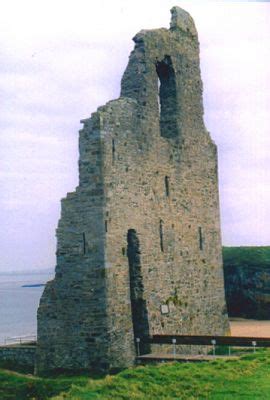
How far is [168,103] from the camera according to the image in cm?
2141

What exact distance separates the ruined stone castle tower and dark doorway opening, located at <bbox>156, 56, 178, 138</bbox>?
3cm

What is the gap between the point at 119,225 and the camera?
17.4 m

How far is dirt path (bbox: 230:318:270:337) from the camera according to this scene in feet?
79.9

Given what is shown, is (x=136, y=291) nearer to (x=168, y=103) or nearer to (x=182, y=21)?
(x=168, y=103)

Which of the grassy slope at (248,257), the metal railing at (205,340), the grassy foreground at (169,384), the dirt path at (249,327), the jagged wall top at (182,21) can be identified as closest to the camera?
the grassy foreground at (169,384)

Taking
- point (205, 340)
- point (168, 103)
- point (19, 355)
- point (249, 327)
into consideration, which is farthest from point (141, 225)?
point (249, 327)

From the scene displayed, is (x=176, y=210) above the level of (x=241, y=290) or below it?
above

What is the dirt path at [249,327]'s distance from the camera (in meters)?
24.3

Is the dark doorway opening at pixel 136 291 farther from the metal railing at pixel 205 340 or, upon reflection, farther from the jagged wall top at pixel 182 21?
the jagged wall top at pixel 182 21

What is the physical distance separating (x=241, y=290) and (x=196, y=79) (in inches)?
474

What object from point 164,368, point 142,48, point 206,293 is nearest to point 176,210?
point 206,293

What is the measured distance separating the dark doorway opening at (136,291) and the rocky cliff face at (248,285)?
13.5 metres

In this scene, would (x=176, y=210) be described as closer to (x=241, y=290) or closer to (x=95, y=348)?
(x=95, y=348)

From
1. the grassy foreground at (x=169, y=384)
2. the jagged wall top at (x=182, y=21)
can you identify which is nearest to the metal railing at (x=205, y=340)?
the grassy foreground at (x=169, y=384)
